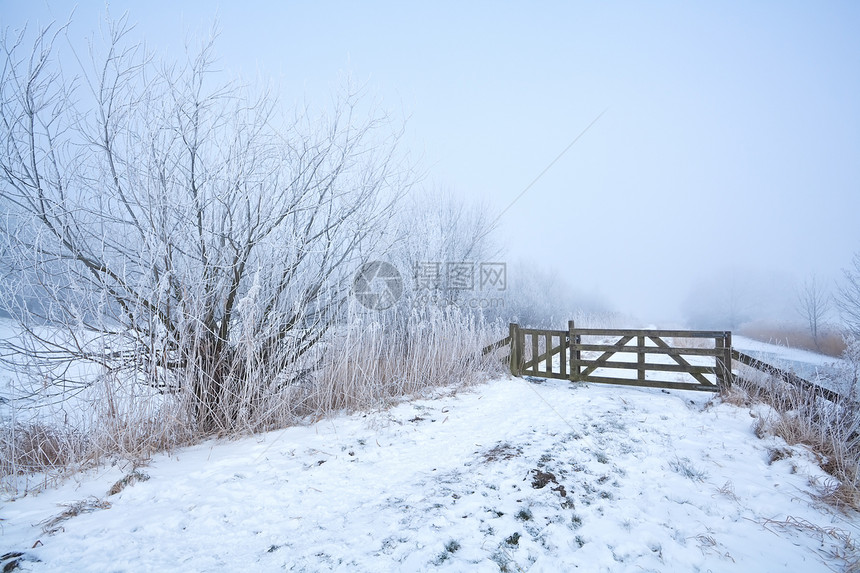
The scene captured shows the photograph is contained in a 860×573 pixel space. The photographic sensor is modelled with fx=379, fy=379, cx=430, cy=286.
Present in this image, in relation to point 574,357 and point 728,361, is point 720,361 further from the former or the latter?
point 574,357

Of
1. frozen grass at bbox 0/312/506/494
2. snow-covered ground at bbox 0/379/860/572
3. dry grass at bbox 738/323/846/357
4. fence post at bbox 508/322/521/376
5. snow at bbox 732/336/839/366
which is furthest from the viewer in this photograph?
dry grass at bbox 738/323/846/357

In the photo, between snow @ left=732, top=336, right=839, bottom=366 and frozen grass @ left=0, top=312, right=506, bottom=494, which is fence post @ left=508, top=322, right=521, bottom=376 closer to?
frozen grass @ left=0, top=312, right=506, bottom=494

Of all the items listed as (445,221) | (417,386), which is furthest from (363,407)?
(445,221)

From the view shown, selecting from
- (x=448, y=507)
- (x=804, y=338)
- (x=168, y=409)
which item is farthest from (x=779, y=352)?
(x=804, y=338)

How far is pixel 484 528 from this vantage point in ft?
7.38

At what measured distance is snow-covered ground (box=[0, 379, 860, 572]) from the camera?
6.46 feet

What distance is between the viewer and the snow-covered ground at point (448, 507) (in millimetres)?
1969

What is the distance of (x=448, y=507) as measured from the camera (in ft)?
8.20

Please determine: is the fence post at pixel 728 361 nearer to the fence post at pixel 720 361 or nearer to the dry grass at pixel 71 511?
the fence post at pixel 720 361

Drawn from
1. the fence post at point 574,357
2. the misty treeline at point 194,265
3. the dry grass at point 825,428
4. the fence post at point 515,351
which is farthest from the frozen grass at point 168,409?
the dry grass at point 825,428

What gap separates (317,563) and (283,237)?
316 cm

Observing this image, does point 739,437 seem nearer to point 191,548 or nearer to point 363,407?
point 363,407

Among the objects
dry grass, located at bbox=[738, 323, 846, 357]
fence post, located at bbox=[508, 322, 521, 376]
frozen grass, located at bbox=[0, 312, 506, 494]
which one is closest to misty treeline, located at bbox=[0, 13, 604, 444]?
frozen grass, located at bbox=[0, 312, 506, 494]

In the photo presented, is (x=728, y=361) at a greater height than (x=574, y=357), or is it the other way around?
(x=728, y=361)
